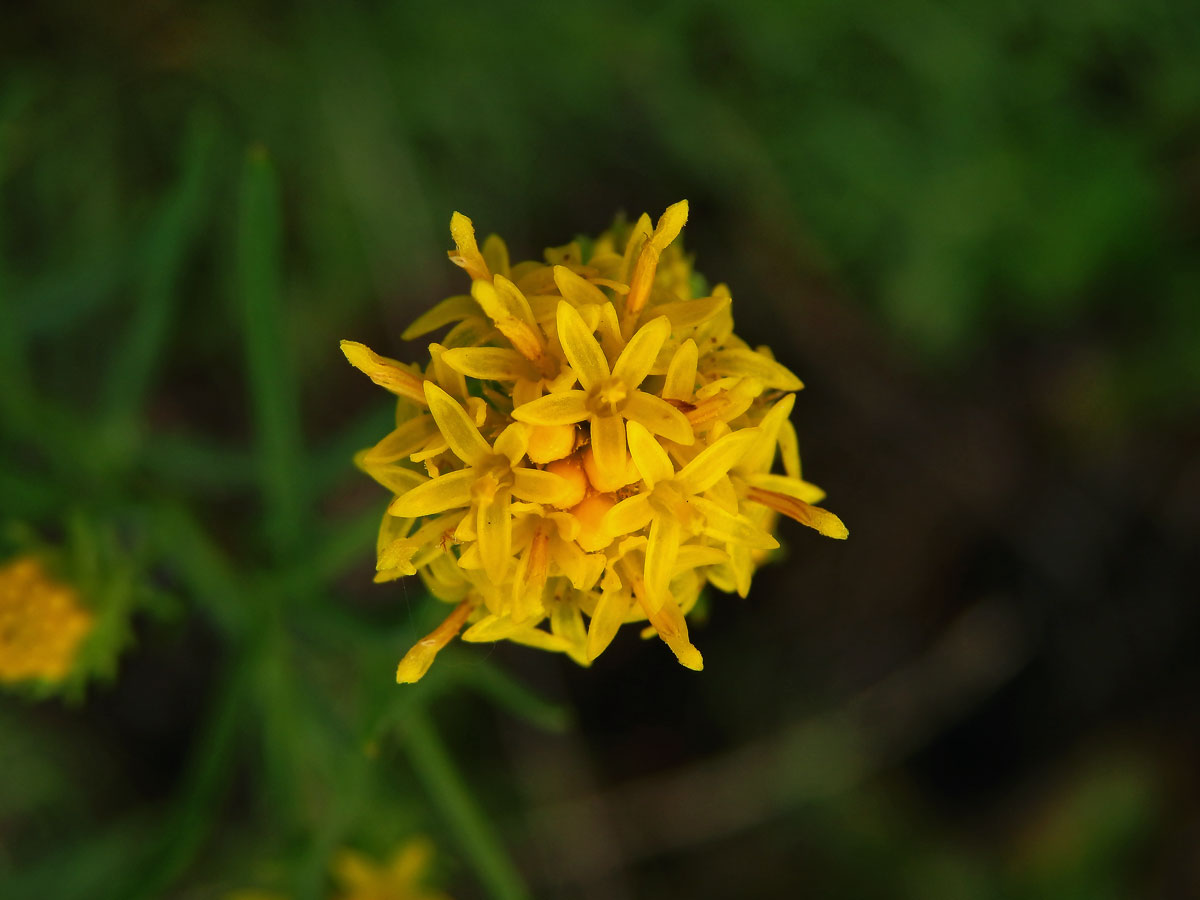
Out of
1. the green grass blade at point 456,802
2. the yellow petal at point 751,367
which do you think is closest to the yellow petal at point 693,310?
the yellow petal at point 751,367

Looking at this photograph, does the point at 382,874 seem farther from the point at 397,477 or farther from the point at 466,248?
the point at 466,248

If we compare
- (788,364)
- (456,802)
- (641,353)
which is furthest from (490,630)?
(788,364)

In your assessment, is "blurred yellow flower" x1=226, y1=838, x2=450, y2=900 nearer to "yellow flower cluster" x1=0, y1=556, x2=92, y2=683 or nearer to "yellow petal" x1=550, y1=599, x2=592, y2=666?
"yellow flower cluster" x1=0, y1=556, x2=92, y2=683

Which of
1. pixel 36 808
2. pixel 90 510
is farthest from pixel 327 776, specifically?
pixel 36 808

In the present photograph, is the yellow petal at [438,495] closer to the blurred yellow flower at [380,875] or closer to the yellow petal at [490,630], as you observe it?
the yellow petal at [490,630]

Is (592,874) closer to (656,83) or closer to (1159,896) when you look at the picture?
(1159,896)

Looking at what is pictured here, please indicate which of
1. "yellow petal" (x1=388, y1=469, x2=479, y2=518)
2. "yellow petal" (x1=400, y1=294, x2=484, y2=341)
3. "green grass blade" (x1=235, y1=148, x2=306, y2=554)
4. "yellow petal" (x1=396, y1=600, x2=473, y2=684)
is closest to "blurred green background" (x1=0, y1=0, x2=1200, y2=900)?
"green grass blade" (x1=235, y1=148, x2=306, y2=554)

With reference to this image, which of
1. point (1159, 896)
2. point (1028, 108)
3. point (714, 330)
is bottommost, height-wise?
point (1159, 896)
